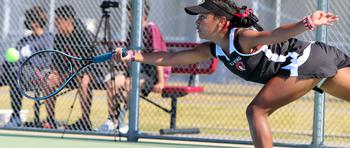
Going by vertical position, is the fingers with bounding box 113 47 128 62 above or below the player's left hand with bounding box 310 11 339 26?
below

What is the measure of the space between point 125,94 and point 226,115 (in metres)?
2.99

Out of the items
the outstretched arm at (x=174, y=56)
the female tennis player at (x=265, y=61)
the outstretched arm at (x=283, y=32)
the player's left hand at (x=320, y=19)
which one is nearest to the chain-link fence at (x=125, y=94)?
the outstretched arm at (x=174, y=56)

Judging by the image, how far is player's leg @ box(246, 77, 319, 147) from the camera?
5.88 m

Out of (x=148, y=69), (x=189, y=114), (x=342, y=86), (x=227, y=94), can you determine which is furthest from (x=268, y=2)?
(x=342, y=86)

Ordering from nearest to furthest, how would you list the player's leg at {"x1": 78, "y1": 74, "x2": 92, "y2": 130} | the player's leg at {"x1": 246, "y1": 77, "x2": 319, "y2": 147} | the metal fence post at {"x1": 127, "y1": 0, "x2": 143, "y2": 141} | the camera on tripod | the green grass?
the player's leg at {"x1": 246, "y1": 77, "x2": 319, "y2": 147} → the metal fence post at {"x1": 127, "y1": 0, "x2": 143, "y2": 141} → the camera on tripod → the player's leg at {"x1": 78, "y1": 74, "x2": 92, "y2": 130} → the green grass

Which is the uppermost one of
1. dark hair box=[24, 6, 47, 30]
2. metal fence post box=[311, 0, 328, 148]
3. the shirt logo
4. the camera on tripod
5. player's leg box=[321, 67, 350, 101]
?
the camera on tripod

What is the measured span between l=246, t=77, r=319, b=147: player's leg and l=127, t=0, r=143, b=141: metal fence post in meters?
3.34

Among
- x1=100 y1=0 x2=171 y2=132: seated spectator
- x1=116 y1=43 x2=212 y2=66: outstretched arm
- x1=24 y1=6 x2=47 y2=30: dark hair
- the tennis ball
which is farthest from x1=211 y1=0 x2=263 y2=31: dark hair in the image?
x1=24 y1=6 x2=47 y2=30: dark hair

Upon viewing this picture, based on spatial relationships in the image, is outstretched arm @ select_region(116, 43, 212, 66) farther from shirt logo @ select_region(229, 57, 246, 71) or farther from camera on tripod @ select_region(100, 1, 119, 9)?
camera on tripod @ select_region(100, 1, 119, 9)

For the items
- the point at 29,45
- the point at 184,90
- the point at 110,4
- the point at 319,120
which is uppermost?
the point at 110,4

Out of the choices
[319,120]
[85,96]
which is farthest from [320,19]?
[85,96]

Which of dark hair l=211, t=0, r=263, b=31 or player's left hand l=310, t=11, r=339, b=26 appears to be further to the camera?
dark hair l=211, t=0, r=263, b=31

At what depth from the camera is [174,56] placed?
6777mm

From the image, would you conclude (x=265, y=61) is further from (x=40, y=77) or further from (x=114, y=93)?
(x=114, y=93)
